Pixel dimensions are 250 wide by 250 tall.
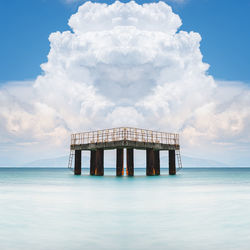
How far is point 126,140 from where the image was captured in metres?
29.8

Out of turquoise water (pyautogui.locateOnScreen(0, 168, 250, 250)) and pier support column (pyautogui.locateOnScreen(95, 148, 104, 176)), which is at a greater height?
pier support column (pyautogui.locateOnScreen(95, 148, 104, 176))

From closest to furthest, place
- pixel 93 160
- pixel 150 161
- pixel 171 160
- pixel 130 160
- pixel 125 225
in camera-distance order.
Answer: pixel 125 225, pixel 130 160, pixel 150 161, pixel 93 160, pixel 171 160

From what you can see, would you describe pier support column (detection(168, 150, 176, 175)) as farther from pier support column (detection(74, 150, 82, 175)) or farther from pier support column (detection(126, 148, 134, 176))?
pier support column (detection(74, 150, 82, 175))

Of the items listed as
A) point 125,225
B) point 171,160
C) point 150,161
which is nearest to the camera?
point 125,225

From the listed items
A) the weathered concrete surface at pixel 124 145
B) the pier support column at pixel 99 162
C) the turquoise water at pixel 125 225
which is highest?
the weathered concrete surface at pixel 124 145

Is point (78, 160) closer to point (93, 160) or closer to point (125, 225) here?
point (93, 160)

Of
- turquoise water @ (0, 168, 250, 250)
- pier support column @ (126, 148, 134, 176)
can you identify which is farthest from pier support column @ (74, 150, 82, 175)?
turquoise water @ (0, 168, 250, 250)

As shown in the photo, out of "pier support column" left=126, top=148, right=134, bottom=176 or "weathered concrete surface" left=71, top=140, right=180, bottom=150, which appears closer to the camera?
"weathered concrete surface" left=71, top=140, right=180, bottom=150

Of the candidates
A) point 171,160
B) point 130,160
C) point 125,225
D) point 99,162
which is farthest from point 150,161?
point 125,225

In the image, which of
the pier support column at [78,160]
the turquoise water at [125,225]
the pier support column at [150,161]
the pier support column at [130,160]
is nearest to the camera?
the turquoise water at [125,225]

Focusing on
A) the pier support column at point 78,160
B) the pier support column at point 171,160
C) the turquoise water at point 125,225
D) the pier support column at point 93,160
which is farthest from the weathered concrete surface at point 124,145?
the turquoise water at point 125,225

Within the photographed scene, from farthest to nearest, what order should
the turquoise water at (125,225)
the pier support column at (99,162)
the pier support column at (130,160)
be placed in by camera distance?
the pier support column at (99,162) → the pier support column at (130,160) → the turquoise water at (125,225)

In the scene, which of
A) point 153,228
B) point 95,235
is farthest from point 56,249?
point 153,228

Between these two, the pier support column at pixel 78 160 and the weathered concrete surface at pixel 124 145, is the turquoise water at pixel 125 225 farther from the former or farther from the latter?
the pier support column at pixel 78 160
